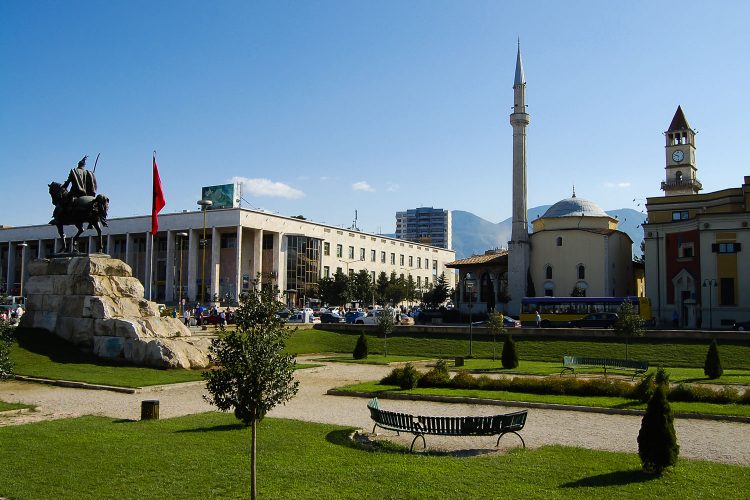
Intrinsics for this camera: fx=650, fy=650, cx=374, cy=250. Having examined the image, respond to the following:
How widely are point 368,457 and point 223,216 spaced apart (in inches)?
2715

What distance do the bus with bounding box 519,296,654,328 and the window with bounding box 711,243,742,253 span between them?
20.9 ft

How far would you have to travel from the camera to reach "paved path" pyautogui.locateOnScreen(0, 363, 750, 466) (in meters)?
13.3

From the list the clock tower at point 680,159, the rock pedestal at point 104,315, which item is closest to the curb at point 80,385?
the rock pedestal at point 104,315

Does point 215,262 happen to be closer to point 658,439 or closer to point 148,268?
point 148,268

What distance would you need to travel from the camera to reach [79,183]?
29312mm

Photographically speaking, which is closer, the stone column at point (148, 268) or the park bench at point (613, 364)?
the park bench at point (613, 364)

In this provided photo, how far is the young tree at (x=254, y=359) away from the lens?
9.55 meters

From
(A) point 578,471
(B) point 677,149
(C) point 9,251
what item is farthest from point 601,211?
(C) point 9,251

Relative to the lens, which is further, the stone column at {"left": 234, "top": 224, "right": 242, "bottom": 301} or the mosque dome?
the stone column at {"left": 234, "top": 224, "right": 242, "bottom": 301}

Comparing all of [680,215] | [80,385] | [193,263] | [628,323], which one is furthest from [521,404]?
[193,263]

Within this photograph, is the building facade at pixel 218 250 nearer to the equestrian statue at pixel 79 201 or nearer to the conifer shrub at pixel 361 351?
the conifer shrub at pixel 361 351

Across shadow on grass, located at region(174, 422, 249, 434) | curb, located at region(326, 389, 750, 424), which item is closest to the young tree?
shadow on grass, located at region(174, 422, 249, 434)

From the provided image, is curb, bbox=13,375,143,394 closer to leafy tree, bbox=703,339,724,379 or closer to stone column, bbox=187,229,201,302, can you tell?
leafy tree, bbox=703,339,724,379

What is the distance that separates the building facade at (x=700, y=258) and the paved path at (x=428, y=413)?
37834mm
